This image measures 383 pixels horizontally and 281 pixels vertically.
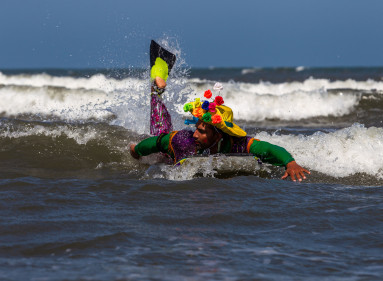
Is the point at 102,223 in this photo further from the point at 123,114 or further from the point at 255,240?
the point at 123,114

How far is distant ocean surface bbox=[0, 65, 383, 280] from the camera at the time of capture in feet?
11.2

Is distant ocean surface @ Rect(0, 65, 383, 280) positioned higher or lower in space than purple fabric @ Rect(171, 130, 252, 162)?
lower

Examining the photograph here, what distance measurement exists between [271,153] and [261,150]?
0.13 meters

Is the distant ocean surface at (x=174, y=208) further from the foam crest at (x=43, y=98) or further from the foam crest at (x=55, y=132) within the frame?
the foam crest at (x=43, y=98)

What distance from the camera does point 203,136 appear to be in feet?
18.6

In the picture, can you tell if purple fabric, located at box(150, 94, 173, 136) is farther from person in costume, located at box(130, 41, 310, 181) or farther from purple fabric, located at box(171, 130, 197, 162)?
purple fabric, located at box(171, 130, 197, 162)

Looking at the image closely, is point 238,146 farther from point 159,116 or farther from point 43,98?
point 43,98

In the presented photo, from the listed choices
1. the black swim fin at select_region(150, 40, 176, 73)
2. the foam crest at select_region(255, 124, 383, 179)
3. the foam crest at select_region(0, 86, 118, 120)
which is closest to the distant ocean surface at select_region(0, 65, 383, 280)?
the foam crest at select_region(255, 124, 383, 179)

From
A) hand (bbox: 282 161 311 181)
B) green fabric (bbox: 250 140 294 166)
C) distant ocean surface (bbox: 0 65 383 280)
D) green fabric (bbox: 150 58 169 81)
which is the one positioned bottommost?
distant ocean surface (bbox: 0 65 383 280)

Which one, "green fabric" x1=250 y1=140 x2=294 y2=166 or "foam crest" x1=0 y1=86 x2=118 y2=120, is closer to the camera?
"green fabric" x1=250 y1=140 x2=294 y2=166

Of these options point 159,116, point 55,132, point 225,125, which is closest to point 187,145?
point 225,125

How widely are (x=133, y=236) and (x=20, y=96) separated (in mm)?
15135

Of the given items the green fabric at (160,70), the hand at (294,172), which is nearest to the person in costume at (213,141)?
the hand at (294,172)

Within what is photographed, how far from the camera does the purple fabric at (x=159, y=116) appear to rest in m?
7.15
